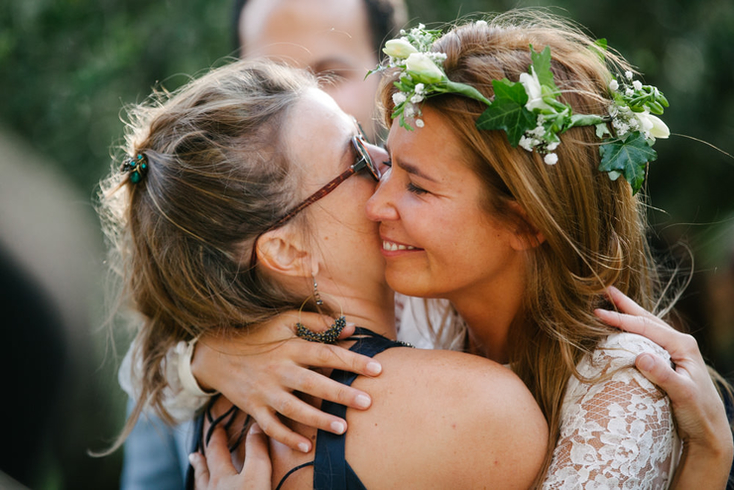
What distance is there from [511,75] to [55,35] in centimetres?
363

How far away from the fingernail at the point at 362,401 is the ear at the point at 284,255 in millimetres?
581

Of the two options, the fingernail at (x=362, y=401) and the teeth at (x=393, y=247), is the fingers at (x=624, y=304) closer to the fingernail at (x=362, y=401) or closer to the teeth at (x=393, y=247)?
the teeth at (x=393, y=247)

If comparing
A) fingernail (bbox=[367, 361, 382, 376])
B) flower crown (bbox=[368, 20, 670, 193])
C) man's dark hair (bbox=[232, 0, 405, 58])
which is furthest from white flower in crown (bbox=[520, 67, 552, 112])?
man's dark hair (bbox=[232, 0, 405, 58])

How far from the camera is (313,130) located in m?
2.31

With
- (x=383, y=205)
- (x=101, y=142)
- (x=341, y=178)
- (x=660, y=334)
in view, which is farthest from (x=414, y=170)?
(x=101, y=142)

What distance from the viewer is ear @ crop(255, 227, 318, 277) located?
7.46 feet

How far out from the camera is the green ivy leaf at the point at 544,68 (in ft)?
6.22

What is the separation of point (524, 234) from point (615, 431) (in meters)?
0.73

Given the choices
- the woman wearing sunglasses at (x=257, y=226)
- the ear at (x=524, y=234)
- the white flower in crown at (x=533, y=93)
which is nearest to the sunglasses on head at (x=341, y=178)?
the woman wearing sunglasses at (x=257, y=226)

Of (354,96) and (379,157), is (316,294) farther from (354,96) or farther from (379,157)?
(354,96)

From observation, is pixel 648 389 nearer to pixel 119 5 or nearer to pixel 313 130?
pixel 313 130

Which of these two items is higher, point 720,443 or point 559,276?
point 559,276

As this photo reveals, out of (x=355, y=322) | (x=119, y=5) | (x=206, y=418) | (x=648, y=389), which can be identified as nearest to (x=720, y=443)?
(x=648, y=389)

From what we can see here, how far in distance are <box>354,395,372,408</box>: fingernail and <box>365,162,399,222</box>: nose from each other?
0.66 m
